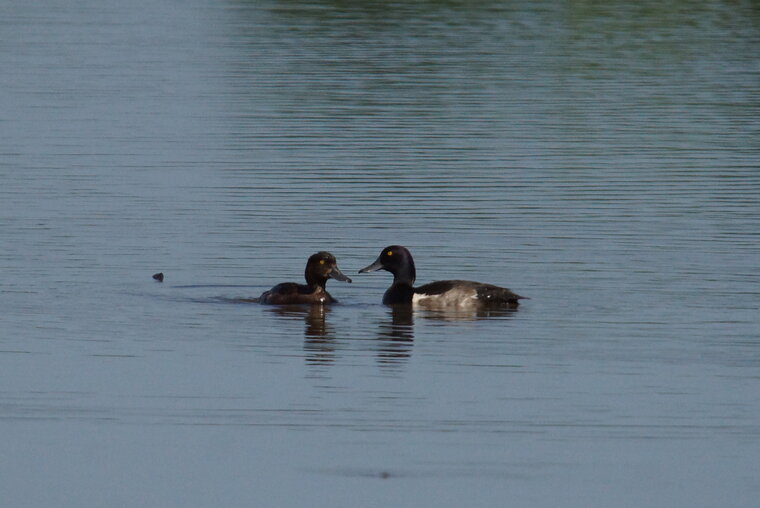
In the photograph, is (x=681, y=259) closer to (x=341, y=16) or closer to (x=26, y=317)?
(x=26, y=317)

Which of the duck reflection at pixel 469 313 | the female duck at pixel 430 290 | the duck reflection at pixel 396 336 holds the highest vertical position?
the female duck at pixel 430 290

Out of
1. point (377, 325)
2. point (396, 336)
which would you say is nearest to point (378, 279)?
point (377, 325)

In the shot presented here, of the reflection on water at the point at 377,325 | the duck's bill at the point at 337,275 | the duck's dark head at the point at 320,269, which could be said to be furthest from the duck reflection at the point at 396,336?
the duck's dark head at the point at 320,269

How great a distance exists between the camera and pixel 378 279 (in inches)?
718

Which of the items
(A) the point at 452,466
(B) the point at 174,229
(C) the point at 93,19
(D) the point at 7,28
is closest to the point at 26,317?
(B) the point at 174,229

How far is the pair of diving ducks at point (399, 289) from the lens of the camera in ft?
51.5

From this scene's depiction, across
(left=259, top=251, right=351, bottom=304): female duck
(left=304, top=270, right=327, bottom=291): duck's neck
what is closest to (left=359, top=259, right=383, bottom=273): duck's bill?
→ (left=259, top=251, right=351, bottom=304): female duck

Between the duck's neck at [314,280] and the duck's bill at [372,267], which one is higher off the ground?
the duck's bill at [372,267]

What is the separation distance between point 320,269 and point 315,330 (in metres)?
1.39

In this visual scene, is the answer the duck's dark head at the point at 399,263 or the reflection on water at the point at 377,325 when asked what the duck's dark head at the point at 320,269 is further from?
the duck's dark head at the point at 399,263

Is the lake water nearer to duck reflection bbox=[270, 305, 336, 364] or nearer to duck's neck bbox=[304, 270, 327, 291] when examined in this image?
duck reflection bbox=[270, 305, 336, 364]

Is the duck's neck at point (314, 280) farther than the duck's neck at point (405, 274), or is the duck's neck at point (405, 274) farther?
the duck's neck at point (405, 274)

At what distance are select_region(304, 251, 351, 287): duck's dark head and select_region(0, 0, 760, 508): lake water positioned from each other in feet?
Answer: 1.30

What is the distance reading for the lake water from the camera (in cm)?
1073
